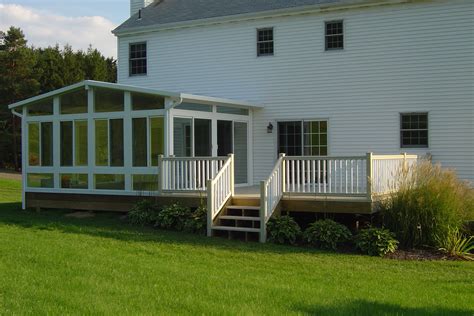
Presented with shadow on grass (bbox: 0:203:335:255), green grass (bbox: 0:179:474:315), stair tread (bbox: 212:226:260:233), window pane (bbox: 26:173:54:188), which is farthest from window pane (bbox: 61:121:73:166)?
stair tread (bbox: 212:226:260:233)

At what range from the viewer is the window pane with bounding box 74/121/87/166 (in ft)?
51.7

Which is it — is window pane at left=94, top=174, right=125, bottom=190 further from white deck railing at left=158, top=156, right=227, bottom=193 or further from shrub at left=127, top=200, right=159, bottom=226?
white deck railing at left=158, top=156, right=227, bottom=193

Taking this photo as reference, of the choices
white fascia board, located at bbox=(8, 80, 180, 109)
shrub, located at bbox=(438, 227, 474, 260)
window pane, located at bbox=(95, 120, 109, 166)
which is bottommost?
shrub, located at bbox=(438, 227, 474, 260)

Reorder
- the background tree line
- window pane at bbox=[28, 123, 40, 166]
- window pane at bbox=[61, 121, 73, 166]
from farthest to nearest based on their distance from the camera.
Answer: the background tree line < window pane at bbox=[28, 123, 40, 166] < window pane at bbox=[61, 121, 73, 166]

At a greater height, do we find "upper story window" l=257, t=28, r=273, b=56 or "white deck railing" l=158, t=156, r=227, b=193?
"upper story window" l=257, t=28, r=273, b=56

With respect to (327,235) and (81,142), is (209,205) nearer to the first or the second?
(327,235)

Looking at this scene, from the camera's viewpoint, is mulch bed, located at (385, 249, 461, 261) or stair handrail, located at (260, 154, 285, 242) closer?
mulch bed, located at (385, 249, 461, 261)

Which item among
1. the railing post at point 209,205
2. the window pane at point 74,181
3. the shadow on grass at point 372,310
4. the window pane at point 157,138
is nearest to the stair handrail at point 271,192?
the railing post at point 209,205

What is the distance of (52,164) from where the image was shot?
16.3 metres

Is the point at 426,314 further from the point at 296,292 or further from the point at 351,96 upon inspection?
the point at 351,96

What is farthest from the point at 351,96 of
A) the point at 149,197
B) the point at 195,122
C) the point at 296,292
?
the point at 296,292

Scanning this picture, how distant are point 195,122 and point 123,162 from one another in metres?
2.17

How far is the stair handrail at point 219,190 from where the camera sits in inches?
480

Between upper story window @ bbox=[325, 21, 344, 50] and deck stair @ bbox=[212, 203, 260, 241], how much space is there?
21.5 ft
